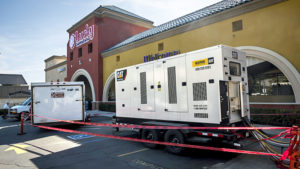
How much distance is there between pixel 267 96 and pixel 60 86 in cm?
1313

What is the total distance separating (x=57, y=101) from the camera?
11.6m

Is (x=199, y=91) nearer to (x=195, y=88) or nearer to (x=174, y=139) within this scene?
(x=195, y=88)

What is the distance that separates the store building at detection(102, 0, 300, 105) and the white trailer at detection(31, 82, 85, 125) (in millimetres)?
7583

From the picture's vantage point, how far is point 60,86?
464 inches

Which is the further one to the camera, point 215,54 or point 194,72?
point 194,72

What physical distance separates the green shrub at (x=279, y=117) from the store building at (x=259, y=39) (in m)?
0.65

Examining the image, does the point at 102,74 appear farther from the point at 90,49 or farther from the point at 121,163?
the point at 121,163

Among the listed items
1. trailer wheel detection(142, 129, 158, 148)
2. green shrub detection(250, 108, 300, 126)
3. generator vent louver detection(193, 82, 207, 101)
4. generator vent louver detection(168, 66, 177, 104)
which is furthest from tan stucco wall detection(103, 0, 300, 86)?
trailer wheel detection(142, 129, 158, 148)

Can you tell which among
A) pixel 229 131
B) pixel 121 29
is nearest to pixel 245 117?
pixel 229 131

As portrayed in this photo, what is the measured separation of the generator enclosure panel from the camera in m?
5.86

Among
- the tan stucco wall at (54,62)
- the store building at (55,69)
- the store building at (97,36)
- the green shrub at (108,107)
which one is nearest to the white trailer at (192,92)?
the green shrub at (108,107)

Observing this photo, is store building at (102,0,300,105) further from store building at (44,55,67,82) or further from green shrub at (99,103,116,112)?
store building at (44,55,67,82)

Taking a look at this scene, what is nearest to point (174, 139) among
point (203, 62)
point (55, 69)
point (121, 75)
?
A: point (203, 62)

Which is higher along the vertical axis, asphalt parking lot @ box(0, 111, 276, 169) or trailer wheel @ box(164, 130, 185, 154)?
trailer wheel @ box(164, 130, 185, 154)
